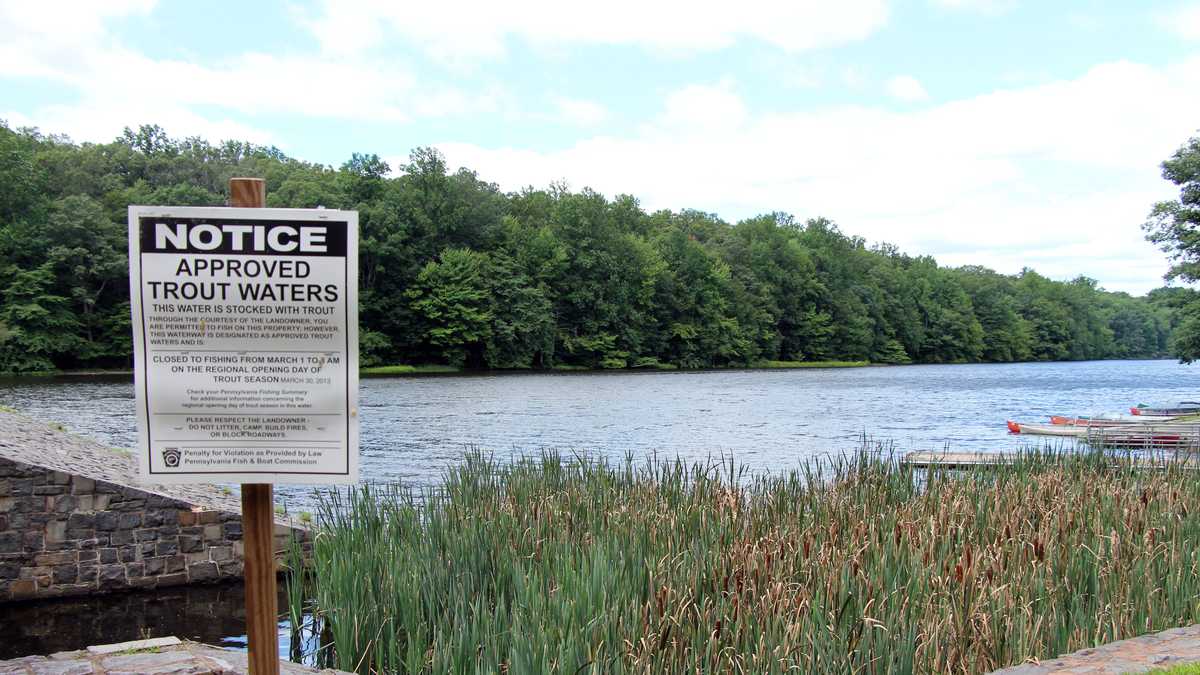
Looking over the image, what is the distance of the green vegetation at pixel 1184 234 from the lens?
27.7 metres

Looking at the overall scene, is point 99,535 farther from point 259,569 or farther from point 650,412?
point 650,412

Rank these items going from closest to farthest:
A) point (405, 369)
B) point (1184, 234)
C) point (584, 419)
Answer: point (1184, 234)
point (584, 419)
point (405, 369)

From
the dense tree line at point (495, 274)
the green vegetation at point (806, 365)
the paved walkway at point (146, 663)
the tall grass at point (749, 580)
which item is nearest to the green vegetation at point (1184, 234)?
the dense tree line at point (495, 274)

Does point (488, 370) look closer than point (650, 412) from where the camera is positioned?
No

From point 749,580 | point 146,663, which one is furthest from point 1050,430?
point 146,663

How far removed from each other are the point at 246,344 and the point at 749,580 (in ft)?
12.1

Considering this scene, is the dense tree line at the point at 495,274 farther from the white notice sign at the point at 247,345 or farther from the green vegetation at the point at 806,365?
the white notice sign at the point at 247,345

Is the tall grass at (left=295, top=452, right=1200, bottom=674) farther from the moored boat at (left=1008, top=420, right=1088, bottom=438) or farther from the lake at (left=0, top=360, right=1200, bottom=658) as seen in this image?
the moored boat at (left=1008, top=420, right=1088, bottom=438)

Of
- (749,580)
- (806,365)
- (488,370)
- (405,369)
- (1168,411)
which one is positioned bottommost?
(1168,411)

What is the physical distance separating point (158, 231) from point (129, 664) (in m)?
3.30

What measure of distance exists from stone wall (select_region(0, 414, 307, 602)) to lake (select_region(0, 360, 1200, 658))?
23 cm

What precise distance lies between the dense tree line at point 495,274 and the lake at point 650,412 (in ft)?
22.8

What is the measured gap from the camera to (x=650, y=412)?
36.8 metres

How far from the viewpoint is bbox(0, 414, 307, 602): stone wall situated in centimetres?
961
